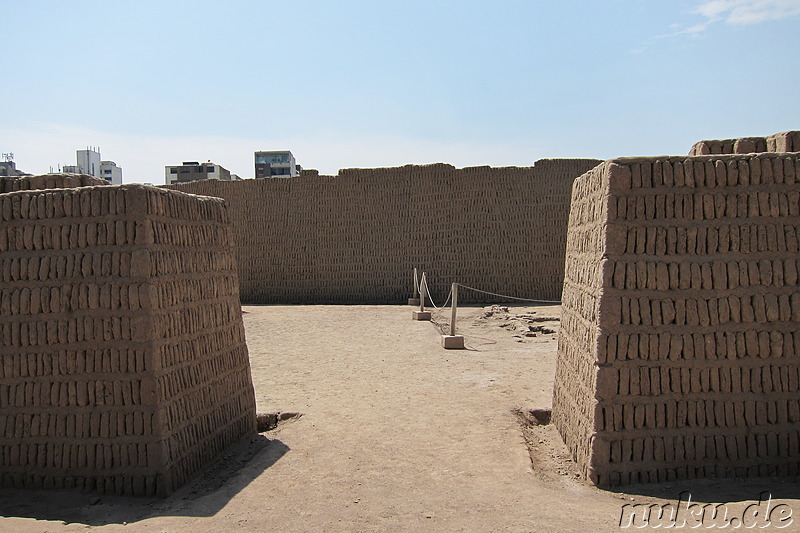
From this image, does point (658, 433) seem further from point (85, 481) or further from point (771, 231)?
point (85, 481)

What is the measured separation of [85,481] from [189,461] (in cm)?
73

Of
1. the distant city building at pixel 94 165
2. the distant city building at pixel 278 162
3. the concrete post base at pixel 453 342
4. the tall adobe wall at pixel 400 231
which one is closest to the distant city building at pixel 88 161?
the distant city building at pixel 94 165

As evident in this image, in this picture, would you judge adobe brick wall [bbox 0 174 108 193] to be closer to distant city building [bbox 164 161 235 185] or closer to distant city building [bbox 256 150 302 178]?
distant city building [bbox 164 161 235 185]

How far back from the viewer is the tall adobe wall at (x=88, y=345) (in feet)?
14.5

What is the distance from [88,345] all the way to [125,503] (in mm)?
1152

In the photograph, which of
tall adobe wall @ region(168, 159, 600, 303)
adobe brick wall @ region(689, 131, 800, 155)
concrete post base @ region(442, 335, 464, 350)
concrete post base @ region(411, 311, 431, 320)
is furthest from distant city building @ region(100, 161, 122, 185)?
adobe brick wall @ region(689, 131, 800, 155)

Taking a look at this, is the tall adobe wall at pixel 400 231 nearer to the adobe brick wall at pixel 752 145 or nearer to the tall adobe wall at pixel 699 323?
the adobe brick wall at pixel 752 145

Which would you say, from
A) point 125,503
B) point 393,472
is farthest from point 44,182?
point 393,472

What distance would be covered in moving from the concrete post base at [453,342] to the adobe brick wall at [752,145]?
5489 mm

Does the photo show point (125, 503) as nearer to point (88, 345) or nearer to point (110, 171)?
point (88, 345)

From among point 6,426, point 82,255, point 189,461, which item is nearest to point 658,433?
point 189,461

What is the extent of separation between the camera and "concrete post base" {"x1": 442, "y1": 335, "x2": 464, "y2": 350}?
32.7 feet

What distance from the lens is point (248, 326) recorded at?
43.4 ft

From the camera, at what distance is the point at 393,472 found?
4.79 meters
